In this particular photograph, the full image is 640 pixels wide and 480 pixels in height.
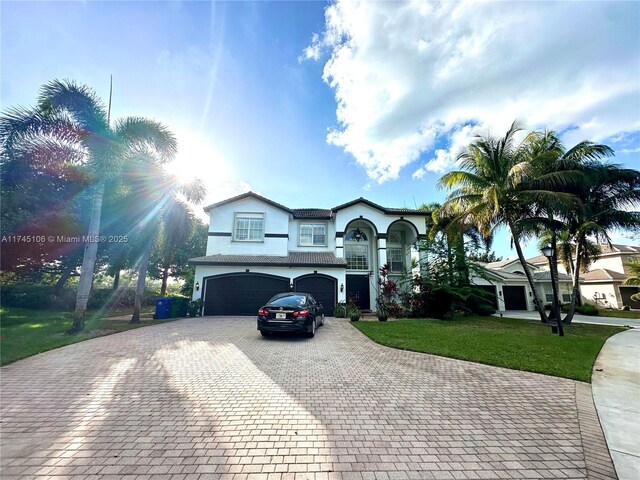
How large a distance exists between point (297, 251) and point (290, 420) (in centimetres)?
1536

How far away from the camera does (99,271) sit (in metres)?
23.6

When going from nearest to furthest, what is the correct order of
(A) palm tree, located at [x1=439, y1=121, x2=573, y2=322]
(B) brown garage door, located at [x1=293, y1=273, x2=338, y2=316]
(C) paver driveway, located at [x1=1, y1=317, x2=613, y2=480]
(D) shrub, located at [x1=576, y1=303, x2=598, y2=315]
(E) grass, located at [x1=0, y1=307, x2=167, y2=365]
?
(C) paver driveway, located at [x1=1, y1=317, x2=613, y2=480] → (E) grass, located at [x1=0, y1=307, x2=167, y2=365] → (A) palm tree, located at [x1=439, y1=121, x2=573, y2=322] → (B) brown garage door, located at [x1=293, y1=273, x2=338, y2=316] → (D) shrub, located at [x1=576, y1=303, x2=598, y2=315]

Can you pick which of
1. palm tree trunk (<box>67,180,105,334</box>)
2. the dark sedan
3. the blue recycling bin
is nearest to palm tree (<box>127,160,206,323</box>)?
the blue recycling bin

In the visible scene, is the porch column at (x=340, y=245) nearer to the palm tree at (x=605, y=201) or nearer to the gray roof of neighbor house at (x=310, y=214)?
the gray roof of neighbor house at (x=310, y=214)

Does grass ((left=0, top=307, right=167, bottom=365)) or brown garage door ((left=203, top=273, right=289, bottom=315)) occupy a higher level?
brown garage door ((left=203, top=273, right=289, bottom=315))

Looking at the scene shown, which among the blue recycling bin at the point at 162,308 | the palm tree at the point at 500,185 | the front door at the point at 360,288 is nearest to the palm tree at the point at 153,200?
the blue recycling bin at the point at 162,308

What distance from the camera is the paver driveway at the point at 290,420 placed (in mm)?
2723

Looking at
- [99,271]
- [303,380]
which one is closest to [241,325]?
[303,380]

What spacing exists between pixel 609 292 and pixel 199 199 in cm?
3917

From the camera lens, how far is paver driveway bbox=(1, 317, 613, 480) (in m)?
2.72

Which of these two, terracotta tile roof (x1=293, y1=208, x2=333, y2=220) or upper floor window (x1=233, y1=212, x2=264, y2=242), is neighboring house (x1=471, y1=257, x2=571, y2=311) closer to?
terracotta tile roof (x1=293, y1=208, x2=333, y2=220)

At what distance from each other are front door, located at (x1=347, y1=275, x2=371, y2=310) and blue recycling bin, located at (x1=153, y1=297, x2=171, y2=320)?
11581 mm

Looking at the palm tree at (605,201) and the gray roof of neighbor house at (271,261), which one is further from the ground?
the palm tree at (605,201)

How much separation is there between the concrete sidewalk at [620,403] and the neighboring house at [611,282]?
2283 cm
